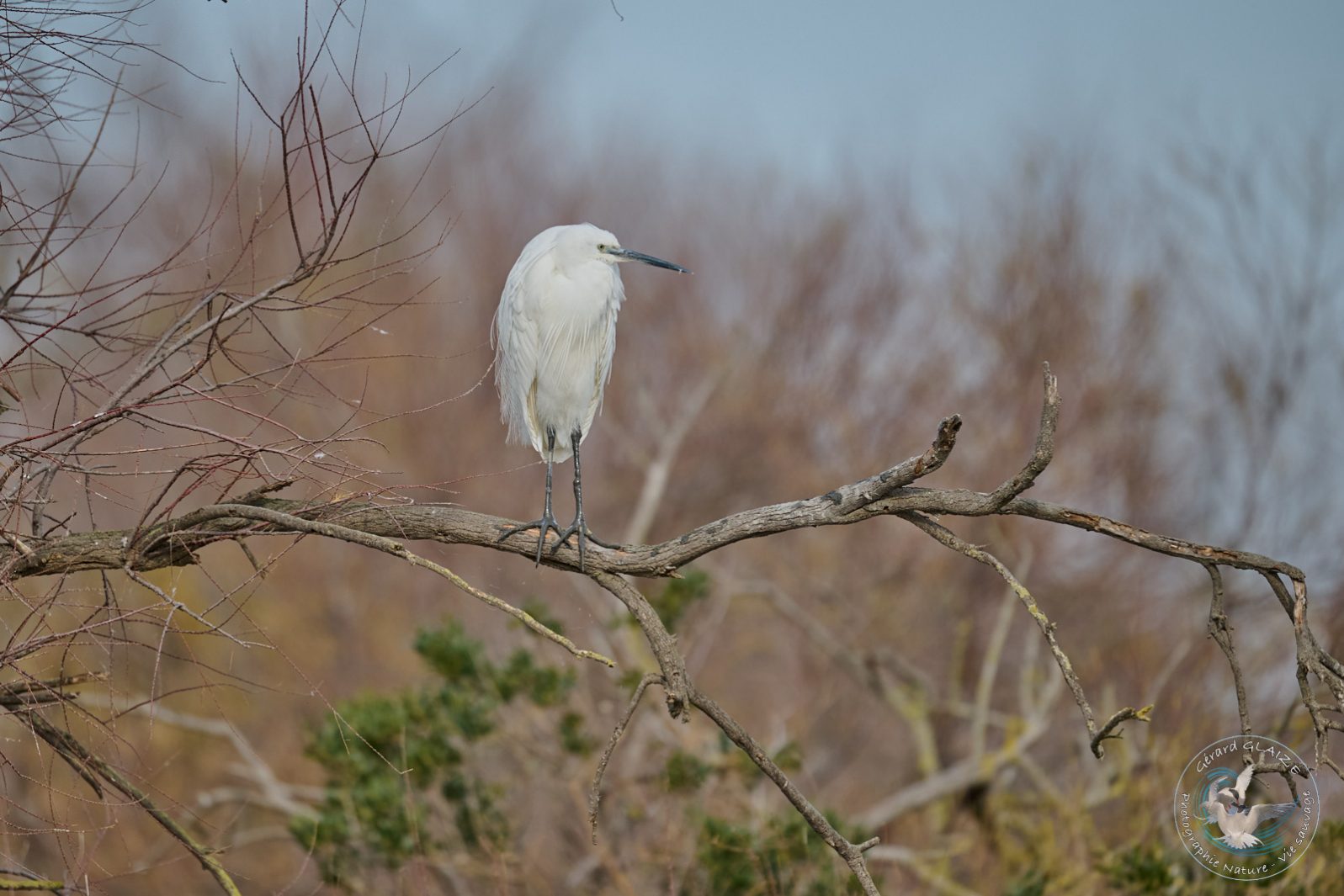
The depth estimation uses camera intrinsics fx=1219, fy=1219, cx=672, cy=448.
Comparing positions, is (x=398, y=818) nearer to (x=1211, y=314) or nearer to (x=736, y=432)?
(x=736, y=432)

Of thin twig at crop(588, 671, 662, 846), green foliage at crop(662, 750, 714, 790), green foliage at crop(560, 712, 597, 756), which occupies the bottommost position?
thin twig at crop(588, 671, 662, 846)

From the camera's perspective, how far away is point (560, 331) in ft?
15.1

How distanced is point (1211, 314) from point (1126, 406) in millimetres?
1598

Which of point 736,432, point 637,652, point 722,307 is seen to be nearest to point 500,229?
point 722,307

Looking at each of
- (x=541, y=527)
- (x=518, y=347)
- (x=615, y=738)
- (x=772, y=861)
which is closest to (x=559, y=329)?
(x=518, y=347)

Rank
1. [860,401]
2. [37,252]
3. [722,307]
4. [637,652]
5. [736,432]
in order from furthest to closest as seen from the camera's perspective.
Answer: [722,307], [736,432], [860,401], [637,652], [37,252]

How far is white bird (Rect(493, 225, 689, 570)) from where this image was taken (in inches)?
180

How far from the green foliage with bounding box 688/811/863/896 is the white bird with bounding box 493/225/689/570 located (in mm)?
2020

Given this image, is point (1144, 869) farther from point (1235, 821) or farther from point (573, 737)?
point (573, 737)

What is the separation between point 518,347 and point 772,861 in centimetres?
272

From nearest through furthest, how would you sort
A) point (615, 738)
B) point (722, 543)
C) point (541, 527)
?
point (615, 738), point (722, 543), point (541, 527)

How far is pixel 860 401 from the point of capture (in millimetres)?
15648

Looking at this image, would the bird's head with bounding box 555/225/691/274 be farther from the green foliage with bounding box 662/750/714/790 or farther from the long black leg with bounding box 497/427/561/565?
the green foliage with bounding box 662/750/714/790

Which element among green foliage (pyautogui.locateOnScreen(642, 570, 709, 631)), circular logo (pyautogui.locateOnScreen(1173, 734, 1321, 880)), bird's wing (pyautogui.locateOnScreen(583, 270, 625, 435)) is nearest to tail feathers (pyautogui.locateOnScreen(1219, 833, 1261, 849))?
circular logo (pyautogui.locateOnScreen(1173, 734, 1321, 880))
